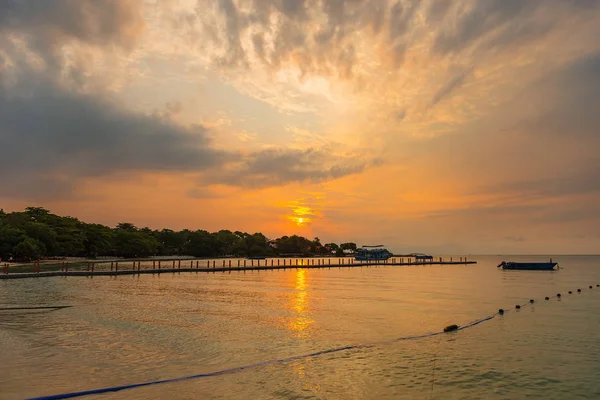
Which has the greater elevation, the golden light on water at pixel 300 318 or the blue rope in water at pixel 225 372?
the blue rope in water at pixel 225 372

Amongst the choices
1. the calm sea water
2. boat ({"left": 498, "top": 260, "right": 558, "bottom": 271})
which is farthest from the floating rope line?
boat ({"left": 498, "top": 260, "right": 558, "bottom": 271})

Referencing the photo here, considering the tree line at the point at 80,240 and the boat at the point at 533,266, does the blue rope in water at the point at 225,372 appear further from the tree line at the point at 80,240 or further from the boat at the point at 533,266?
the boat at the point at 533,266

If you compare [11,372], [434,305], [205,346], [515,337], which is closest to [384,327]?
[515,337]

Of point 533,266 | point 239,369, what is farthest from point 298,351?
point 533,266

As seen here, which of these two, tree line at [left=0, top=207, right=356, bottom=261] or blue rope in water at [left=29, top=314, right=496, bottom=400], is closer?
blue rope in water at [left=29, top=314, right=496, bottom=400]

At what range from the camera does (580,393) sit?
13.9 meters

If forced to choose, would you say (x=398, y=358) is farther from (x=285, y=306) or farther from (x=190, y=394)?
(x=285, y=306)

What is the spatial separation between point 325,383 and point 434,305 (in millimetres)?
24531

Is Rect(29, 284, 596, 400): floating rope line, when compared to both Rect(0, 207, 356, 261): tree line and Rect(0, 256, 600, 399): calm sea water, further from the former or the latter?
Rect(0, 207, 356, 261): tree line

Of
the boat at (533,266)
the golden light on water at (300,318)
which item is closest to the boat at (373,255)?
the boat at (533,266)

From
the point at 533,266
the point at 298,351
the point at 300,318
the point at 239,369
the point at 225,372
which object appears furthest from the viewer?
the point at 533,266

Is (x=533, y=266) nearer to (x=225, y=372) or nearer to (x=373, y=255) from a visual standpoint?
(x=373, y=255)

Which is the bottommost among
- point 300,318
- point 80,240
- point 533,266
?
point 533,266

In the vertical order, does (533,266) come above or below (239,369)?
below
